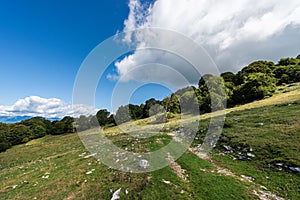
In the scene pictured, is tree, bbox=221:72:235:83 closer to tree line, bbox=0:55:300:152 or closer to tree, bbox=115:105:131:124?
tree line, bbox=0:55:300:152

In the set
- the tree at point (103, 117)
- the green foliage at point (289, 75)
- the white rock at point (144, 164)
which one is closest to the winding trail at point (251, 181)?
the white rock at point (144, 164)

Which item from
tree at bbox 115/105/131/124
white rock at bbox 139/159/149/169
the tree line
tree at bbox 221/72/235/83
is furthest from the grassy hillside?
tree at bbox 115/105/131/124

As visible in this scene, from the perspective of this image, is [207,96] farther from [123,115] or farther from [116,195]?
[116,195]

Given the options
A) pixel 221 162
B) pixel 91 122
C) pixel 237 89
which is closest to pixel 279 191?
pixel 221 162

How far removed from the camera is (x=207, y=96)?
52.4m

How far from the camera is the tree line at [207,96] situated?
49.3m

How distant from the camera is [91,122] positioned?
8844cm

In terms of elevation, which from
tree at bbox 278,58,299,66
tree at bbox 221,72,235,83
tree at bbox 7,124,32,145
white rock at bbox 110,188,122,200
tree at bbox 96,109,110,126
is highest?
tree at bbox 278,58,299,66

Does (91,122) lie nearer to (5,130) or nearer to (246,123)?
(5,130)

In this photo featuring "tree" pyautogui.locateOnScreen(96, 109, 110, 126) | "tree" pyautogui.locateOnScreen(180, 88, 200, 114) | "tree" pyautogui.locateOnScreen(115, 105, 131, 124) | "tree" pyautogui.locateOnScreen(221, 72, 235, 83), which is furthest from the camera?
"tree" pyautogui.locateOnScreen(96, 109, 110, 126)

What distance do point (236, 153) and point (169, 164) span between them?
298 inches

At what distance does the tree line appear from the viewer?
162ft

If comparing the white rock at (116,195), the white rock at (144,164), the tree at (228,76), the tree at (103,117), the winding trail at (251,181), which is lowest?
the winding trail at (251,181)

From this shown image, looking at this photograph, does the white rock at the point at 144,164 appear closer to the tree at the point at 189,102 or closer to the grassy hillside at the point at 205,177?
the grassy hillside at the point at 205,177
